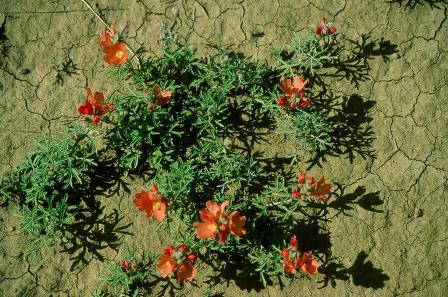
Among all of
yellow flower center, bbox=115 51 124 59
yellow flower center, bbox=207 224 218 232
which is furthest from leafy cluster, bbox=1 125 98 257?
yellow flower center, bbox=207 224 218 232

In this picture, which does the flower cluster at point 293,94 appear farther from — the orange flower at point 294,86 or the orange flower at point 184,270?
the orange flower at point 184,270

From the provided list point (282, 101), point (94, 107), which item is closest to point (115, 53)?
point (94, 107)

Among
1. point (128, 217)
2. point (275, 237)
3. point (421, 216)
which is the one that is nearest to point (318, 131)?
point (275, 237)

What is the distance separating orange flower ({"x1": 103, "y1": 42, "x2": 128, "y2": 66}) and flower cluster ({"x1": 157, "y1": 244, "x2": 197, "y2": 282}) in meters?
Answer: 1.58

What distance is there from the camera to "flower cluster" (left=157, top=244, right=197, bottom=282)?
322 centimetres

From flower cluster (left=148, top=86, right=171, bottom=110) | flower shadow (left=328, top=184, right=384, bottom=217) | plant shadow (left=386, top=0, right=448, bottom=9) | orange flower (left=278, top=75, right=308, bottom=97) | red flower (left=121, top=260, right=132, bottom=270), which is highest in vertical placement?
plant shadow (left=386, top=0, right=448, bottom=9)

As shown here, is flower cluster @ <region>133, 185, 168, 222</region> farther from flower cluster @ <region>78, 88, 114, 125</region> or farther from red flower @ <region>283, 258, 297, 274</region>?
red flower @ <region>283, 258, 297, 274</region>

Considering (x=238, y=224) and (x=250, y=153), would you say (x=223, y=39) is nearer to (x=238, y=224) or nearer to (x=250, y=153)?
(x=250, y=153)

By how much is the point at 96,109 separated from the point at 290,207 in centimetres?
188

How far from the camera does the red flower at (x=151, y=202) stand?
3146mm

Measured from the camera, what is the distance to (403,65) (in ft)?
13.5

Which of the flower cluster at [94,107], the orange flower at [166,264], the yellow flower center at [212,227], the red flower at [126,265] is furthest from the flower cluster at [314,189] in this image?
the flower cluster at [94,107]

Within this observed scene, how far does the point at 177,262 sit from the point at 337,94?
225cm

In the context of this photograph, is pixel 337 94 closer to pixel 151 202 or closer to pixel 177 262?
pixel 151 202
